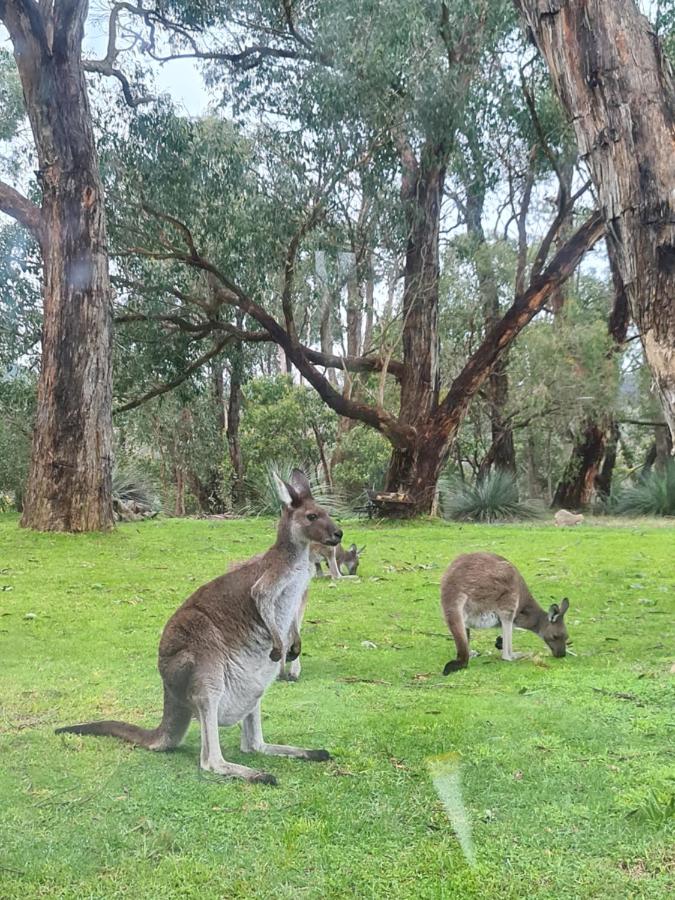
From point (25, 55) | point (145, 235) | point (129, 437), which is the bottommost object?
point (129, 437)

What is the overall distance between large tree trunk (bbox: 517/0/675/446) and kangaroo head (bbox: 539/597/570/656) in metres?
2.73

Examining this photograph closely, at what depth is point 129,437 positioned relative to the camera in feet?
77.4

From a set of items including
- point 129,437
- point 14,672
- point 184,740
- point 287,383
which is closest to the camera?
point 184,740

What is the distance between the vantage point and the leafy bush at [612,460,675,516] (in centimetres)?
1609

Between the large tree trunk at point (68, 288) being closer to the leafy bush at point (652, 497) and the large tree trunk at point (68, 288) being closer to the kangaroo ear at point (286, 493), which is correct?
the kangaroo ear at point (286, 493)

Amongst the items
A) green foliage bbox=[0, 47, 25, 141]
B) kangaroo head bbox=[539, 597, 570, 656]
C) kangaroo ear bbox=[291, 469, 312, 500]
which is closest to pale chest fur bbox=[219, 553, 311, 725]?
kangaroo ear bbox=[291, 469, 312, 500]

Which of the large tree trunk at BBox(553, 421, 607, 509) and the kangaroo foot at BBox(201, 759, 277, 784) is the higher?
the large tree trunk at BBox(553, 421, 607, 509)

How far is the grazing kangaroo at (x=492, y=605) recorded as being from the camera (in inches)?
202

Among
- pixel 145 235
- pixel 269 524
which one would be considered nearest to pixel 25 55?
pixel 145 235

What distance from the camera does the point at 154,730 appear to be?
10.2 ft

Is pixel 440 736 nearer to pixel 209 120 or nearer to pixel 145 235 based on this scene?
pixel 145 235

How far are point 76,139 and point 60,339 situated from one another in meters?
2.38

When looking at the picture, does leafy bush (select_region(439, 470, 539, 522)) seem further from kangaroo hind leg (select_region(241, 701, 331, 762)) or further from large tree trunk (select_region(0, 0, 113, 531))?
kangaroo hind leg (select_region(241, 701, 331, 762))

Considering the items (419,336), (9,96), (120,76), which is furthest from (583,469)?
(9,96)
